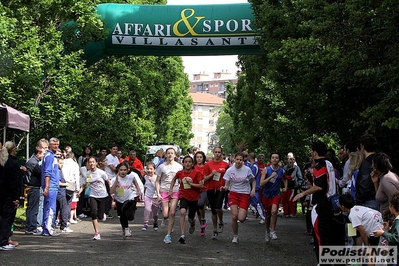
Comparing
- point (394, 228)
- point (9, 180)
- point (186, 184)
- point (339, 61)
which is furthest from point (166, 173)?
point (394, 228)

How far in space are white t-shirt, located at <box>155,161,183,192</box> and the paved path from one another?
1.03 metres

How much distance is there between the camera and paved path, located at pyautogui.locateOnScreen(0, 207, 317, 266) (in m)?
12.8

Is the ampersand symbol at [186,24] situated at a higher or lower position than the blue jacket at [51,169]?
higher

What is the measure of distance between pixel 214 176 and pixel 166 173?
3.41ft

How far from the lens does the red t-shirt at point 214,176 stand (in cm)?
1762

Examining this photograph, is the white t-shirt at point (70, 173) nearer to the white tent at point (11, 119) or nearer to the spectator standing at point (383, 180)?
the white tent at point (11, 119)

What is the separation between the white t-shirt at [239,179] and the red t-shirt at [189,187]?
66 centimetres

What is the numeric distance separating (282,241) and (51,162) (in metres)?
4.93

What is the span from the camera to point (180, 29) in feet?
95.5

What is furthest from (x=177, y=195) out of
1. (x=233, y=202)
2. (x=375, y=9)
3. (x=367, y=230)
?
(x=367, y=230)

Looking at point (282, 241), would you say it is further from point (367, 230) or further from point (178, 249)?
point (367, 230)

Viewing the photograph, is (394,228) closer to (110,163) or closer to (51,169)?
(51,169)

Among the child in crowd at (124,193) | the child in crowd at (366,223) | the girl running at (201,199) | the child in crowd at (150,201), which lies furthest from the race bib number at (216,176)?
the child in crowd at (366,223)

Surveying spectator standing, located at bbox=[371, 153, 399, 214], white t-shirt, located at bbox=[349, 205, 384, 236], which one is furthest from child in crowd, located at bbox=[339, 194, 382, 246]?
spectator standing, located at bbox=[371, 153, 399, 214]
